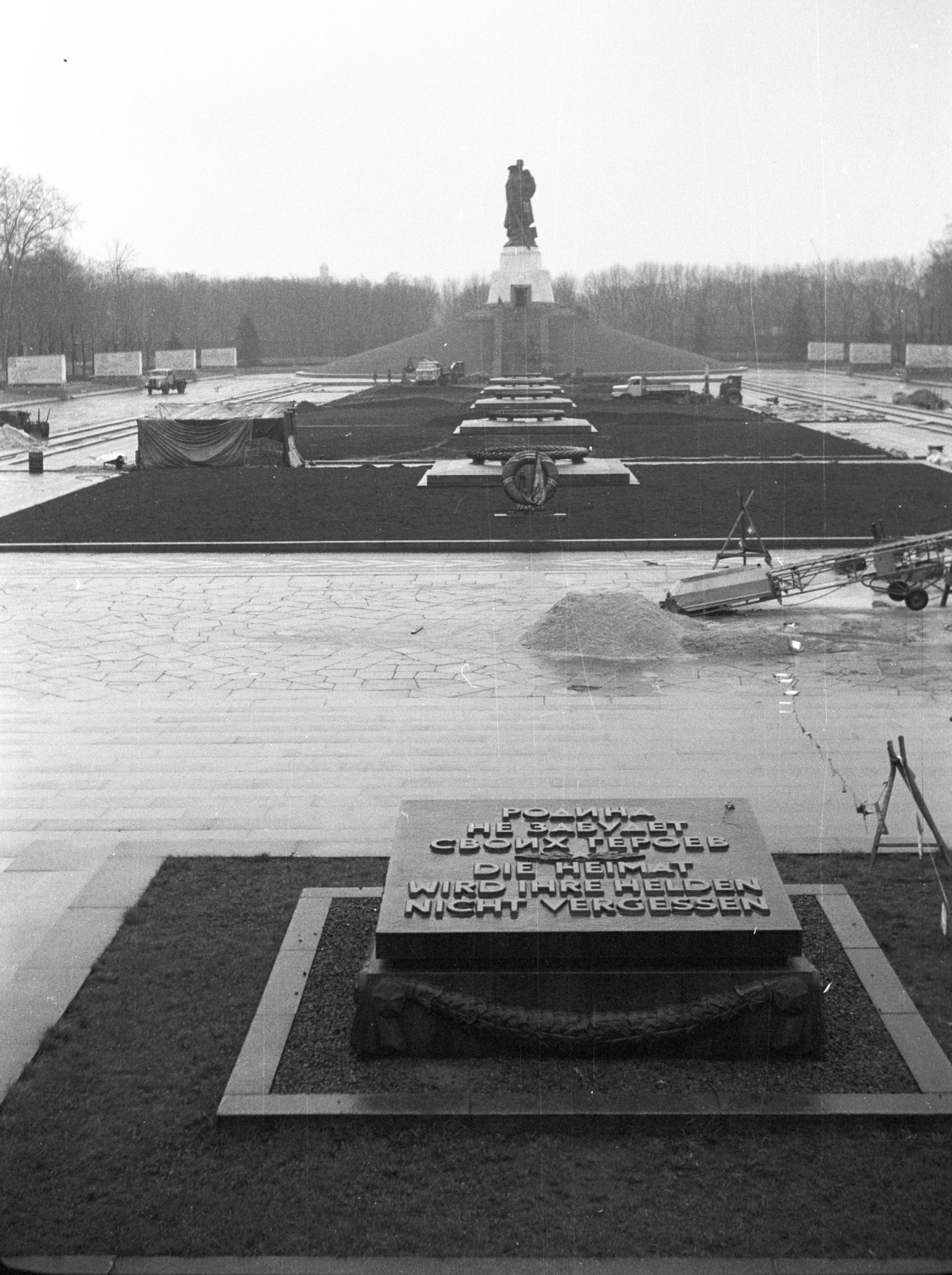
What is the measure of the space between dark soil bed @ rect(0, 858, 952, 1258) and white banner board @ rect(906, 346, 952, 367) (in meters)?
66.7

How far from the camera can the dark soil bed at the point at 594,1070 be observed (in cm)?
513

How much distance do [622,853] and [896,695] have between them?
5423mm

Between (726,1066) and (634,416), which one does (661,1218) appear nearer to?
(726,1066)

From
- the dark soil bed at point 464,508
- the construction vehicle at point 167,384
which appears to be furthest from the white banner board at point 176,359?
the dark soil bed at point 464,508

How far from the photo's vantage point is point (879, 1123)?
493 cm

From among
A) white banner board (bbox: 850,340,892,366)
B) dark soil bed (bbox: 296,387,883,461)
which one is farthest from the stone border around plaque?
white banner board (bbox: 850,340,892,366)

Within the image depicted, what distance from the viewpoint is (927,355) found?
68500 millimetres

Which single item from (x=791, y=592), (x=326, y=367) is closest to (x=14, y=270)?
(x=326, y=367)

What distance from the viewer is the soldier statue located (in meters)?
69.4

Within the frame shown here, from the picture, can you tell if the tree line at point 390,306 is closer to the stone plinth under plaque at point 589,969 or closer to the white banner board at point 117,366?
the white banner board at point 117,366

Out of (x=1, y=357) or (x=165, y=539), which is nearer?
(x=165, y=539)

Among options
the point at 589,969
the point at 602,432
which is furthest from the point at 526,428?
the point at 589,969

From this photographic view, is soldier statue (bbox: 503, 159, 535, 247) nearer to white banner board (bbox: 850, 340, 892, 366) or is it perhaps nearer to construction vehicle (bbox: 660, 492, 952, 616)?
white banner board (bbox: 850, 340, 892, 366)

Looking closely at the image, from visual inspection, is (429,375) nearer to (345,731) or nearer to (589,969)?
(345,731)
